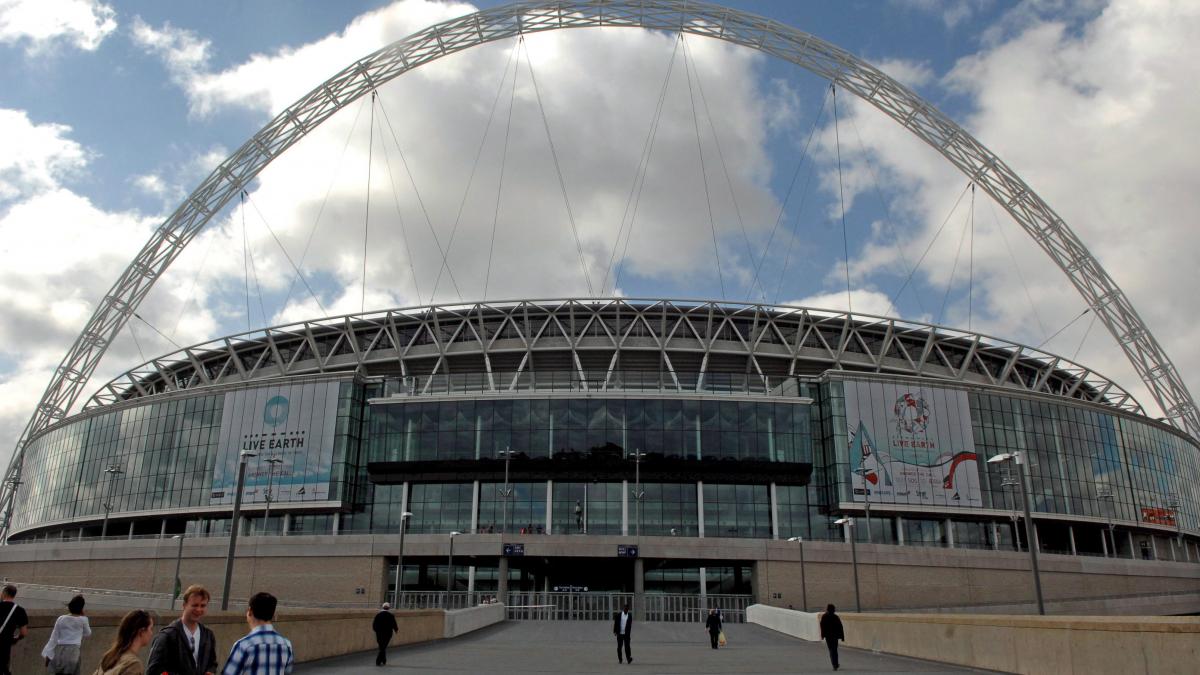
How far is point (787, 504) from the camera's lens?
230ft

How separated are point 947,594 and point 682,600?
20.5 meters

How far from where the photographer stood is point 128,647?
694 cm

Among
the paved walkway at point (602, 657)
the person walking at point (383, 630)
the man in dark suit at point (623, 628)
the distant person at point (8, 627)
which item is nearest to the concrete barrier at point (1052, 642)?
the paved walkway at point (602, 657)

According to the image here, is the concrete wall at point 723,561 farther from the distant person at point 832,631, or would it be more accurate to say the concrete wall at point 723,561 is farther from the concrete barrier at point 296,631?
the distant person at point 832,631

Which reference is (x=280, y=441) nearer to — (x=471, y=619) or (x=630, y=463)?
(x=630, y=463)

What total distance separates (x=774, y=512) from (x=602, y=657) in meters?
45.6

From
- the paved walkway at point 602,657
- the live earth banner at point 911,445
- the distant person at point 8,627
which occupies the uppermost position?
the live earth banner at point 911,445

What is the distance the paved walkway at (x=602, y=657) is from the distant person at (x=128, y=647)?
43.9 feet

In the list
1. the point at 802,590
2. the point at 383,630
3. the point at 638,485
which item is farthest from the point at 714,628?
the point at 638,485

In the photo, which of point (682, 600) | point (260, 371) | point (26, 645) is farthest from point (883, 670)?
point (260, 371)

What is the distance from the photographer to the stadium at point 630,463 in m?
61.5

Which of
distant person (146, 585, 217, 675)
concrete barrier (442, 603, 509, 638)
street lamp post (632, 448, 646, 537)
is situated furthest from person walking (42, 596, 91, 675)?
street lamp post (632, 448, 646, 537)

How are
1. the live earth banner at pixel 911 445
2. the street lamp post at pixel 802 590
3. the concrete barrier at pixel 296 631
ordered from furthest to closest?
the live earth banner at pixel 911 445
the street lamp post at pixel 802 590
the concrete barrier at pixel 296 631

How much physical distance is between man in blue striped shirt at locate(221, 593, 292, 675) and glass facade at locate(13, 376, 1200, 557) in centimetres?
6156
